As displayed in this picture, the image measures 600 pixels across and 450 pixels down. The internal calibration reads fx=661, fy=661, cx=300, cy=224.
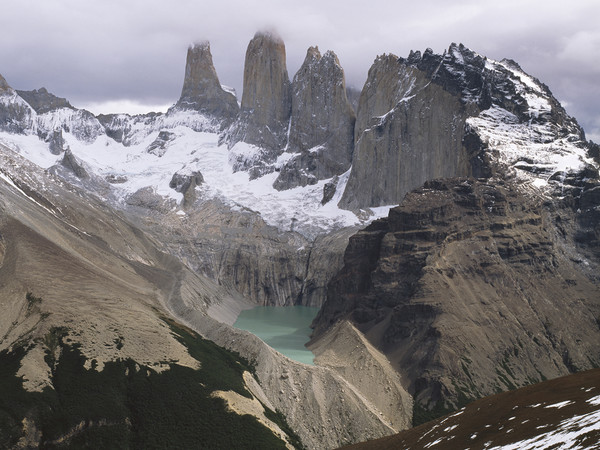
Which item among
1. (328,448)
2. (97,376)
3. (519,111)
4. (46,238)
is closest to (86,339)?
(97,376)

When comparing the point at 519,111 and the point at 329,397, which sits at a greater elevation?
the point at 519,111

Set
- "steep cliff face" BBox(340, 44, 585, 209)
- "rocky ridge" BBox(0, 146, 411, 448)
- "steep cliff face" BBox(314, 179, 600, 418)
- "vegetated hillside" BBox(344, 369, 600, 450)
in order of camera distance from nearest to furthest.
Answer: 1. "vegetated hillside" BBox(344, 369, 600, 450)
2. "rocky ridge" BBox(0, 146, 411, 448)
3. "steep cliff face" BBox(314, 179, 600, 418)
4. "steep cliff face" BBox(340, 44, 585, 209)

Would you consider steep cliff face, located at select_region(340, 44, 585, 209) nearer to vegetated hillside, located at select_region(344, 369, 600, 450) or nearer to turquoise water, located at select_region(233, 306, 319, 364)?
turquoise water, located at select_region(233, 306, 319, 364)

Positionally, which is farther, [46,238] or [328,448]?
[46,238]

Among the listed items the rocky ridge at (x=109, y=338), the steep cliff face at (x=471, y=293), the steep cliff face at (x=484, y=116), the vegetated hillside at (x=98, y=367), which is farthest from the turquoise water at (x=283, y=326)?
the steep cliff face at (x=484, y=116)

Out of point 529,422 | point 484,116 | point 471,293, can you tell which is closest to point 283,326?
point 471,293

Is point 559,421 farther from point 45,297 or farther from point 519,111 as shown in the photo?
point 519,111

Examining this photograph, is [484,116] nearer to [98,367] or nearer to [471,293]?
[471,293]

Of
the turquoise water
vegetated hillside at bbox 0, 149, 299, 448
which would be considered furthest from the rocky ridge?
the turquoise water
